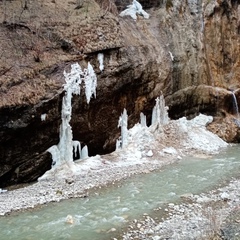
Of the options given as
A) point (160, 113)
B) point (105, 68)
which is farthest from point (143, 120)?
point (105, 68)

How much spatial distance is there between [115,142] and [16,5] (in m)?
5.88

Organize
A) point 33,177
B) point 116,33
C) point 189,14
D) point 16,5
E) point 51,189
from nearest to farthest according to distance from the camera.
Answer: point 51,189
point 33,177
point 16,5
point 116,33
point 189,14

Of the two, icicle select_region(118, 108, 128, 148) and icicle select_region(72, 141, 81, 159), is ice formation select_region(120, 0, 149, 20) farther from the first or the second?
icicle select_region(72, 141, 81, 159)

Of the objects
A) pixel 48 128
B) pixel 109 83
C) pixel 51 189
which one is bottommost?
pixel 51 189

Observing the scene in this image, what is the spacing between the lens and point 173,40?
18.2 metres

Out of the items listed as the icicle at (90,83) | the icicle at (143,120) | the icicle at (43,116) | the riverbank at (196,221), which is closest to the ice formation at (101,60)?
the icicle at (90,83)

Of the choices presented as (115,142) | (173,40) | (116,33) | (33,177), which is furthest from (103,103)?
(173,40)

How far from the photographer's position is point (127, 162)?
1337 centimetres

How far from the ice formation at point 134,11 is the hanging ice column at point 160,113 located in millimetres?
4108

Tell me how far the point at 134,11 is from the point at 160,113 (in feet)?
16.7

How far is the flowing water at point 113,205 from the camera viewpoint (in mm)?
7965

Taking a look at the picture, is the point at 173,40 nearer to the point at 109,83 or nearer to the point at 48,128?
the point at 109,83

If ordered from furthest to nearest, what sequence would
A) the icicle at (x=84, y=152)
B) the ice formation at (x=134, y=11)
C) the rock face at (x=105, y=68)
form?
the ice formation at (x=134, y=11), the icicle at (x=84, y=152), the rock face at (x=105, y=68)

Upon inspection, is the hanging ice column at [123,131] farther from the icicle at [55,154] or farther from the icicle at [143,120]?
the icicle at [55,154]
